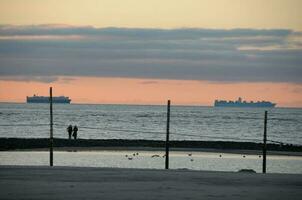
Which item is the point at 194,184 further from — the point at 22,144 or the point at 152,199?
the point at 22,144

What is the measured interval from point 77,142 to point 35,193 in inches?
2075

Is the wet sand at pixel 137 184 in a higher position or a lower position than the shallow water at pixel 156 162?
higher

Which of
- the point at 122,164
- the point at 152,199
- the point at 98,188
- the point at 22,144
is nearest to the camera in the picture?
the point at 152,199

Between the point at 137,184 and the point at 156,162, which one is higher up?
the point at 137,184

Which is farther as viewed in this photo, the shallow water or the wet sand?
the shallow water

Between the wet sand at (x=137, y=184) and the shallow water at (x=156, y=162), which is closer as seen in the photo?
the wet sand at (x=137, y=184)

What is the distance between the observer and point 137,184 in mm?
14062

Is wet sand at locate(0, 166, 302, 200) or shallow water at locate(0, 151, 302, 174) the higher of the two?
wet sand at locate(0, 166, 302, 200)

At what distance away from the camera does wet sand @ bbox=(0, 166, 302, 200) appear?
482 inches

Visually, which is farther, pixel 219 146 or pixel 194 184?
pixel 219 146

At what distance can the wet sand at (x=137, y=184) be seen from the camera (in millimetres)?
12242

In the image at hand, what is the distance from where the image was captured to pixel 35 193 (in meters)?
12.2

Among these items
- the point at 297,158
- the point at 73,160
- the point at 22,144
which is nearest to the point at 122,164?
the point at 73,160

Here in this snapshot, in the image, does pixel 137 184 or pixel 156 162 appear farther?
pixel 156 162
